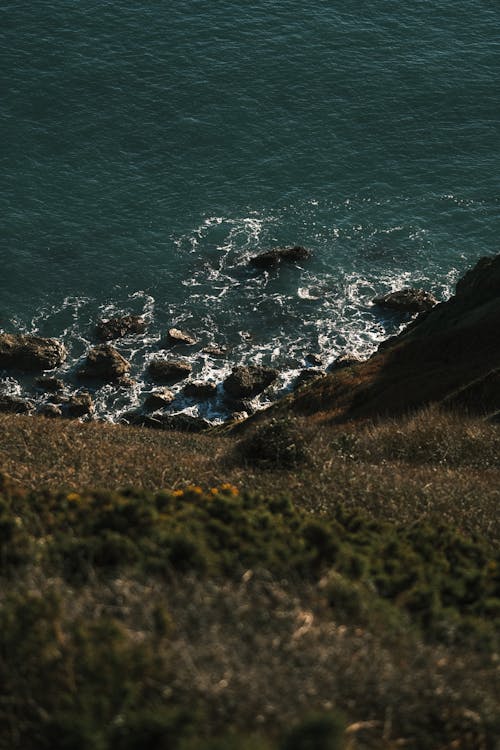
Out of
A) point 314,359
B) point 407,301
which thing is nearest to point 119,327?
point 314,359

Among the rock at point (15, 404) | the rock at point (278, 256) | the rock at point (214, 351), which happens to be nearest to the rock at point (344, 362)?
the rock at point (214, 351)

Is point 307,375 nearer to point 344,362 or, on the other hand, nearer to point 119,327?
point 344,362

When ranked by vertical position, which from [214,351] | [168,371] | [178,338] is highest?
[178,338]

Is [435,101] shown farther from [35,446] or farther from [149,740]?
[149,740]

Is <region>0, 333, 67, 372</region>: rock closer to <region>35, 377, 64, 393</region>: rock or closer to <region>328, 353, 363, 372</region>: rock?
<region>35, 377, 64, 393</region>: rock

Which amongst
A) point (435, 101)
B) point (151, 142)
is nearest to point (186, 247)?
point (151, 142)
